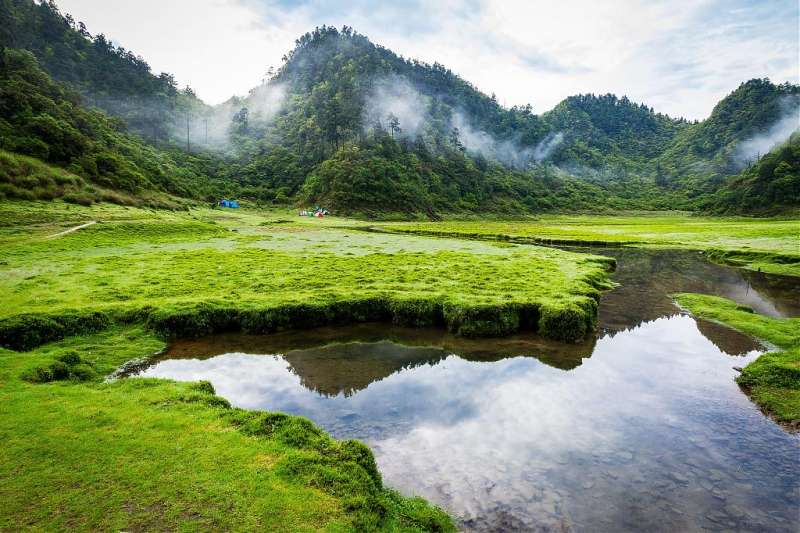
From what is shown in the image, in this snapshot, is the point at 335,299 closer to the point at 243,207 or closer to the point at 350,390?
the point at 350,390

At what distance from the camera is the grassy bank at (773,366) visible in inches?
677

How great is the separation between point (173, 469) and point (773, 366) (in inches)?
1001

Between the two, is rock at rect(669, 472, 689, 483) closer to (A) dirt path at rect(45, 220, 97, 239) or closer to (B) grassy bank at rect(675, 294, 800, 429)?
(B) grassy bank at rect(675, 294, 800, 429)

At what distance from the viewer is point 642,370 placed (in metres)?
22.2

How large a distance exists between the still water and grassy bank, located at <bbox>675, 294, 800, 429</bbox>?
810 millimetres

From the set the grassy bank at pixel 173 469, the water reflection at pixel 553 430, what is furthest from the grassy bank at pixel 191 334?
the water reflection at pixel 553 430

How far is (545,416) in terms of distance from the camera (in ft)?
57.0

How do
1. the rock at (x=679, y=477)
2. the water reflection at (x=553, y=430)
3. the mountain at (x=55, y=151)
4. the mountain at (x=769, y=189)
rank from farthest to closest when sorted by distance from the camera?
the mountain at (x=769, y=189) < the mountain at (x=55, y=151) < the rock at (x=679, y=477) < the water reflection at (x=553, y=430)

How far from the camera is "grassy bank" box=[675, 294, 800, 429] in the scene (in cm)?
1720

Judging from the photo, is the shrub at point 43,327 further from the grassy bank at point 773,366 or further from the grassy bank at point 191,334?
the grassy bank at point 773,366

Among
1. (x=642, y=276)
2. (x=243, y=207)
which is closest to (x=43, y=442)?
(x=642, y=276)

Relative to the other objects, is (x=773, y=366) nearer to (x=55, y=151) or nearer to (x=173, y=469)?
(x=173, y=469)

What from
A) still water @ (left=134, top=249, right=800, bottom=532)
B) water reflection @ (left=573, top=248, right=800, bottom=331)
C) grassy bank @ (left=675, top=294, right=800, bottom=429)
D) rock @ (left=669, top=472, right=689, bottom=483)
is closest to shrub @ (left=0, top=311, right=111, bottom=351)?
still water @ (left=134, top=249, right=800, bottom=532)

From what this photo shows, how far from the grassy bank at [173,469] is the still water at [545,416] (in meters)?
3.02
